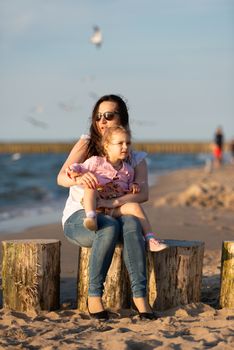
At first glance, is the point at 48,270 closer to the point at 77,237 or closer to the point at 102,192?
the point at 77,237

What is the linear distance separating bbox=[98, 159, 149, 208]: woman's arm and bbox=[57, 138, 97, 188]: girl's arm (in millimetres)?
162

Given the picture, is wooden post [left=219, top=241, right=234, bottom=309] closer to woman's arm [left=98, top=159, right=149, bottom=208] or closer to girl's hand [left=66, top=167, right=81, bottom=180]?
woman's arm [left=98, top=159, right=149, bottom=208]

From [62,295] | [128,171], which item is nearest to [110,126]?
[128,171]

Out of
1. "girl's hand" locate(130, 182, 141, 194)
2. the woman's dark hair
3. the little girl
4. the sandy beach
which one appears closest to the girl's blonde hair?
the little girl

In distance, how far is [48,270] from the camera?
4457mm

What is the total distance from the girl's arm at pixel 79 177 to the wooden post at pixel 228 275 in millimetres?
1042

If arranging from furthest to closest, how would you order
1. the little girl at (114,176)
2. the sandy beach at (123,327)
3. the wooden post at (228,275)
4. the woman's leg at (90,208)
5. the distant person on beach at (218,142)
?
1. the distant person on beach at (218,142)
2. the wooden post at (228,275)
3. the little girl at (114,176)
4. the woman's leg at (90,208)
5. the sandy beach at (123,327)

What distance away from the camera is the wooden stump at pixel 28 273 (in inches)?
173

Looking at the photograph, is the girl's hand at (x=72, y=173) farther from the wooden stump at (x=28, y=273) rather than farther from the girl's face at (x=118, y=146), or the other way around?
the wooden stump at (x=28, y=273)

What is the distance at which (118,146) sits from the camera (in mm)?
4395

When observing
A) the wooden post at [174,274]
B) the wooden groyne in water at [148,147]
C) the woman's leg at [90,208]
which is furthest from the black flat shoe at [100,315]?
the wooden groyne in water at [148,147]

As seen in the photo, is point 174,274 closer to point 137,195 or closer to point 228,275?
point 228,275

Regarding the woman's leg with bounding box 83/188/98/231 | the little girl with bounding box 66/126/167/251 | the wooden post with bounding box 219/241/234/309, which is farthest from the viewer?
the wooden post with bounding box 219/241/234/309

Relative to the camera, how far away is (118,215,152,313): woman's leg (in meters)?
4.21
